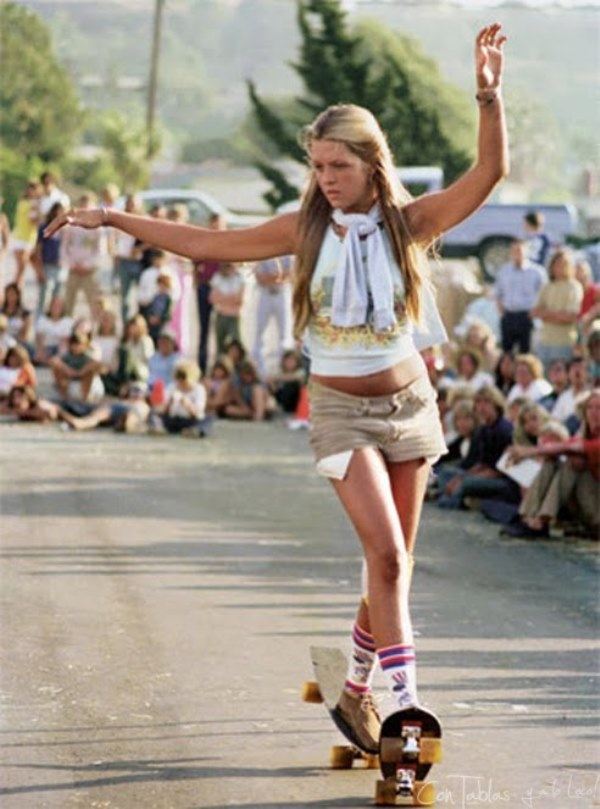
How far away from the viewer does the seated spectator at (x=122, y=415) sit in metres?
23.5

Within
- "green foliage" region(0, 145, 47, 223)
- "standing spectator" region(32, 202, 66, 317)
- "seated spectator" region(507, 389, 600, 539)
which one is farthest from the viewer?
"green foliage" region(0, 145, 47, 223)

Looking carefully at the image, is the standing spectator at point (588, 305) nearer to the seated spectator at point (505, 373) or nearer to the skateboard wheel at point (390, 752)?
the seated spectator at point (505, 373)

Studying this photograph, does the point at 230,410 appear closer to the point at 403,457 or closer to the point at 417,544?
the point at 417,544

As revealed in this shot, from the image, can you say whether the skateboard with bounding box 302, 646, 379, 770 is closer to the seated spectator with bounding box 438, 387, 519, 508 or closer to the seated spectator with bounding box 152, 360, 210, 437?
the seated spectator with bounding box 438, 387, 519, 508

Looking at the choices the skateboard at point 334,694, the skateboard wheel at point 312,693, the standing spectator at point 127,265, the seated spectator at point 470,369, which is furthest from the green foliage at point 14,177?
the skateboard wheel at point 312,693

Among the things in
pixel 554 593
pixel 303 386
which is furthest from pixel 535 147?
pixel 554 593

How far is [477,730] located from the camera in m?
8.76

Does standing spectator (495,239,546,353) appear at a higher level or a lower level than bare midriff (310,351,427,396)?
lower

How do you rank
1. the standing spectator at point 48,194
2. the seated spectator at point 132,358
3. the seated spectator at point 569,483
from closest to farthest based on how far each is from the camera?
the seated spectator at point 569,483 → the seated spectator at point 132,358 → the standing spectator at point 48,194

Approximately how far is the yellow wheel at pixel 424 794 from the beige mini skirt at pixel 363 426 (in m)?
0.94

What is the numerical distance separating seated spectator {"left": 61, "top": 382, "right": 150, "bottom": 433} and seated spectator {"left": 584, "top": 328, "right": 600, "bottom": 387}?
20.9 feet

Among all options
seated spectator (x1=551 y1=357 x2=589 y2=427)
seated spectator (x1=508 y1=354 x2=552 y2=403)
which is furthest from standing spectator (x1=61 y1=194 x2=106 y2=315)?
seated spectator (x1=551 y1=357 x2=589 y2=427)

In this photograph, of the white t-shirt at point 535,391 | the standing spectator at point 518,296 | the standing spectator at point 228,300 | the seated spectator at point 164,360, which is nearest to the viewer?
the white t-shirt at point 535,391

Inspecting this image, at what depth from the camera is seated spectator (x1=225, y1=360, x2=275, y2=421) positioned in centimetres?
2481
